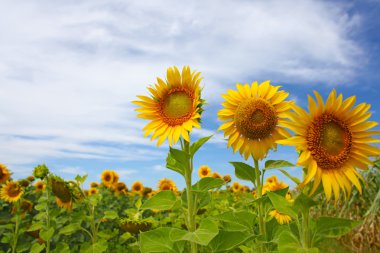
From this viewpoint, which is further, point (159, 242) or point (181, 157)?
point (159, 242)

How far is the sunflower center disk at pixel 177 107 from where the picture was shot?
2311 millimetres

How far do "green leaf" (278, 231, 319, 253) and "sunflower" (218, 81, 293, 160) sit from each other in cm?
63

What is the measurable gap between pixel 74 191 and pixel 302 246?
2839 mm

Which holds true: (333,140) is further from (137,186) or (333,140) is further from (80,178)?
(137,186)

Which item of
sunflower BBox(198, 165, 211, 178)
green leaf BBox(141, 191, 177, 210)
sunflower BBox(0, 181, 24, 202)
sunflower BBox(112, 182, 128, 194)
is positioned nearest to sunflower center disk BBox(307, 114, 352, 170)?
green leaf BBox(141, 191, 177, 210)

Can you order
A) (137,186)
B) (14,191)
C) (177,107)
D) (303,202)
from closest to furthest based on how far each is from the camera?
(303,202) → (177,107) → (14,191) → (137,186)

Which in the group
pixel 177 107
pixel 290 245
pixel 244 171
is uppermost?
pixel 177 107

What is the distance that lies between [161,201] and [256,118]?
73 cm

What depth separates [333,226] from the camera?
1.96m

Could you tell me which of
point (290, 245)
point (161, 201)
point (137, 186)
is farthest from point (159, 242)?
point (137, 186)

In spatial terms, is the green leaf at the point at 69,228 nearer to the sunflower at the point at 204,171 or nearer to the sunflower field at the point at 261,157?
the sunflower field at the point at 261,157

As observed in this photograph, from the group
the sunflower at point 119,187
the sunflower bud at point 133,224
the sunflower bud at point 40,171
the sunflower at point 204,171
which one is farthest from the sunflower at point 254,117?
the sunflower at point 119,187

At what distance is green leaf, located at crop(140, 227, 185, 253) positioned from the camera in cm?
221

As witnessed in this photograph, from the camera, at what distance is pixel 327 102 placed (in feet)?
6.38
